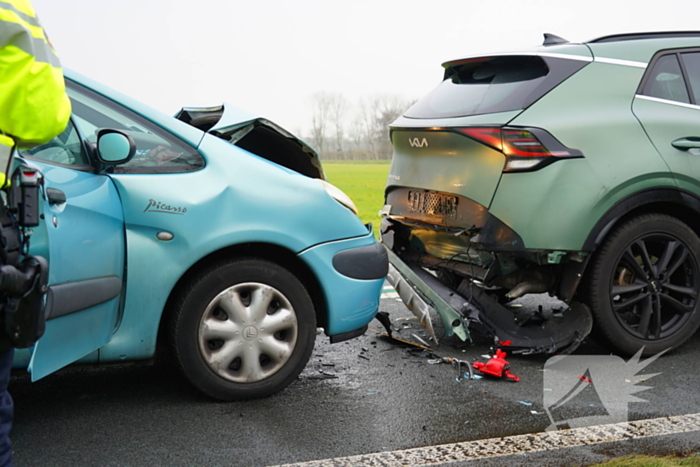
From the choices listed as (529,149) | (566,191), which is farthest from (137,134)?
(566,191)

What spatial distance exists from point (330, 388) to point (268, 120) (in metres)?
1.48

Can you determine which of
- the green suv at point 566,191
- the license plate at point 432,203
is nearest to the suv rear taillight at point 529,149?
the green suv at point 566,191

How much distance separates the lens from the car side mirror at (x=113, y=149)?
9.61 ft

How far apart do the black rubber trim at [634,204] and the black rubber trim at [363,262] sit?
3.94 ft

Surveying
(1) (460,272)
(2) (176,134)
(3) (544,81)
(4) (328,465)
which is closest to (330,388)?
(4) (328,465)

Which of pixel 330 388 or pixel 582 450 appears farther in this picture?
pixel 330 388

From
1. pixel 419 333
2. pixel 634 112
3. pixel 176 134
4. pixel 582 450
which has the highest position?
pixel 634 112

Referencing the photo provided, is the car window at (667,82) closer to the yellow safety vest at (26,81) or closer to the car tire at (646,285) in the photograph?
the car tire at (646,285)

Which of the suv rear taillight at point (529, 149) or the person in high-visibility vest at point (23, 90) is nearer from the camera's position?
the person in high-visibility vest at point (23, 90)

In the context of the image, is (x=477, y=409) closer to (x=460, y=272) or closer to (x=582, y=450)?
(x=582, y=450)

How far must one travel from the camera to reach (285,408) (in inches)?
135

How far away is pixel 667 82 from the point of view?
4.36 meters

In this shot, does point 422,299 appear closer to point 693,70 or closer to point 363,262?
point 363,262

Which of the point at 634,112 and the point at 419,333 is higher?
the point at 634,112
